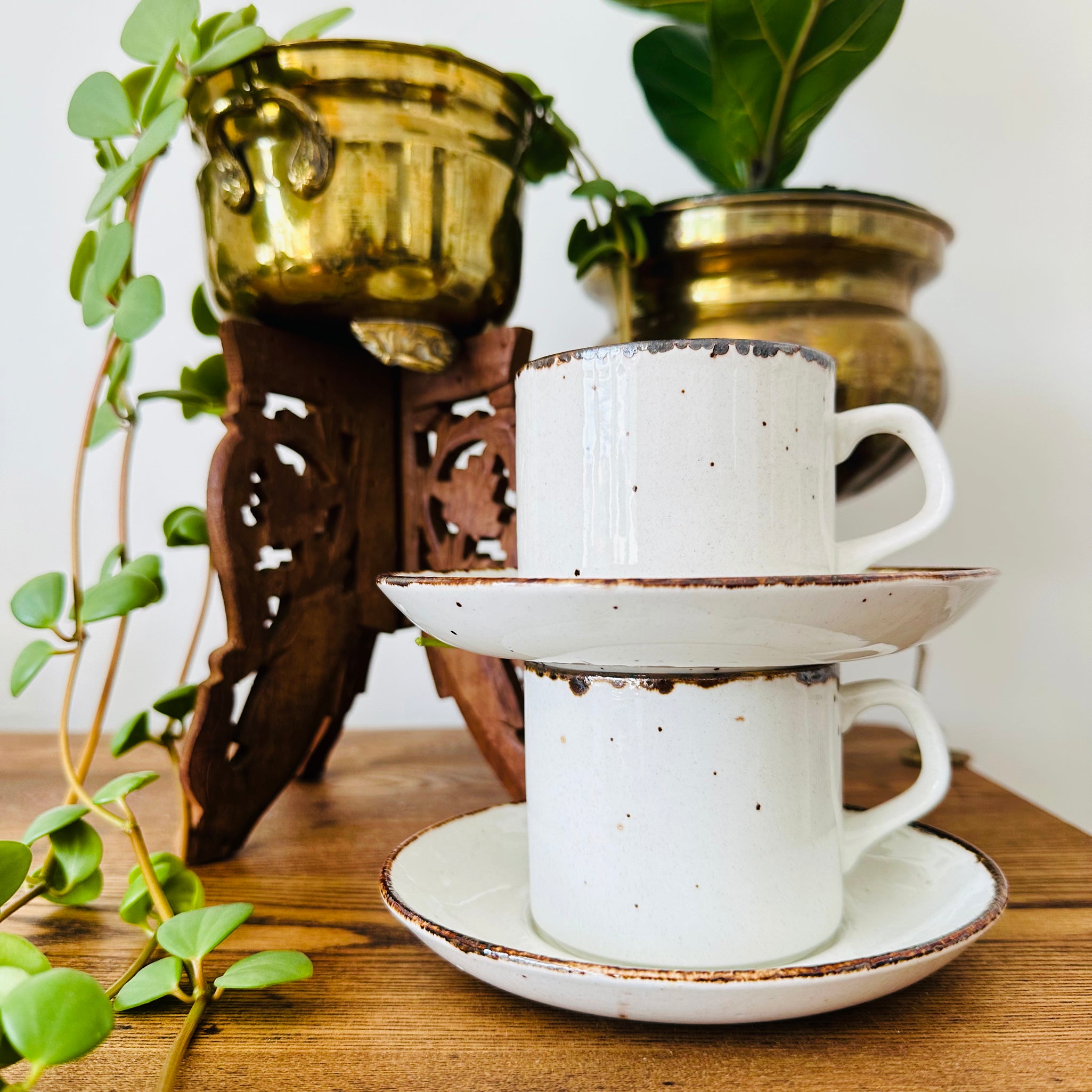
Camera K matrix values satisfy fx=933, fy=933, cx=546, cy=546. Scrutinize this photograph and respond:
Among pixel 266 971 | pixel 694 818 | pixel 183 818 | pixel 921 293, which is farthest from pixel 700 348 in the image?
pixel 921 293

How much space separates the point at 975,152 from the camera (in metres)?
0.97

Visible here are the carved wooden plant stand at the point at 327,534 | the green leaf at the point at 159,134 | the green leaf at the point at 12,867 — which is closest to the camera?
the green leaf at the point at 12,867

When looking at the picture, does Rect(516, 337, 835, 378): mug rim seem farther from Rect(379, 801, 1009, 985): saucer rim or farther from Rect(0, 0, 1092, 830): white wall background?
Rect(0, 0, 1092, 830): white wall background

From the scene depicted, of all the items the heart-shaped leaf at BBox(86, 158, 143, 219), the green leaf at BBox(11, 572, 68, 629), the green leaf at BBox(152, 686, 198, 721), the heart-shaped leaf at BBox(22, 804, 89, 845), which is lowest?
the heart-shaped leaf at BBox(22, 804, 89, 845)

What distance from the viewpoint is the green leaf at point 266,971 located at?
335 millimetres

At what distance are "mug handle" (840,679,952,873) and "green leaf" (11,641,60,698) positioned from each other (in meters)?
0.40

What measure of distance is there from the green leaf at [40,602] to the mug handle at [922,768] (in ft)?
1.27

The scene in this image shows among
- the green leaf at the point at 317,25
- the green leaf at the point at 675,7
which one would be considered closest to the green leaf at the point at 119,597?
the green leaf at the point at 317,25

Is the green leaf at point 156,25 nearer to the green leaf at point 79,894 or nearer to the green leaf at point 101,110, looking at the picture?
the green leaf at point 101,110

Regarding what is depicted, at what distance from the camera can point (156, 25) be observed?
1.62ft

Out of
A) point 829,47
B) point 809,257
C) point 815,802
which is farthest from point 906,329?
point 815,802

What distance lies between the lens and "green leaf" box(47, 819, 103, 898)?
450 mm

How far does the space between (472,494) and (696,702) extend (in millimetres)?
307

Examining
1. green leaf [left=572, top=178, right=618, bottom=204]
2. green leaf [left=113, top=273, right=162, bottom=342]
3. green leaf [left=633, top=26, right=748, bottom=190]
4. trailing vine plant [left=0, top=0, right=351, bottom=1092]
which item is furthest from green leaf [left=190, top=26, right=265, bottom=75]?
green leaf [left=633, top=26, right=748, bottom=190]
